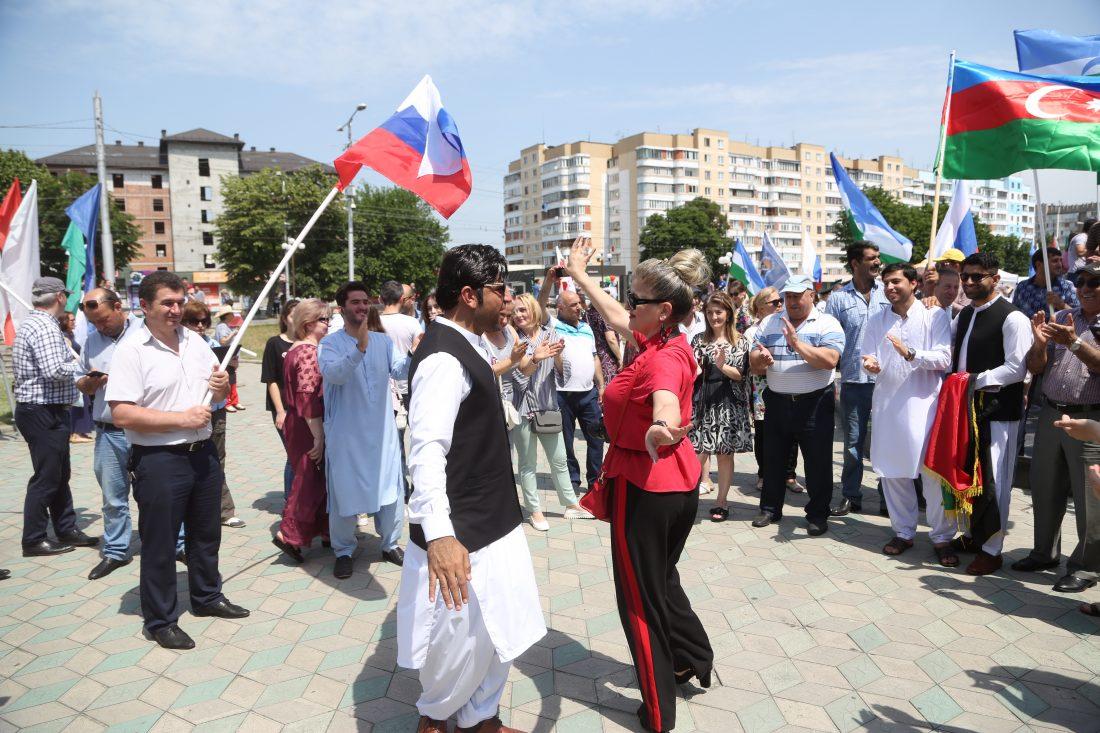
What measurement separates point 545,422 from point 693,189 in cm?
10210

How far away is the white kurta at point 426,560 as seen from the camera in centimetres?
247

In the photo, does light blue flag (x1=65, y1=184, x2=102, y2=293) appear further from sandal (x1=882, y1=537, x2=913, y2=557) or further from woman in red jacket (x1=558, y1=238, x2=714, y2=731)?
sandal (x1=882, y1=537, x2=913, y2=557)

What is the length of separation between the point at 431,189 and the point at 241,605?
10.3ft

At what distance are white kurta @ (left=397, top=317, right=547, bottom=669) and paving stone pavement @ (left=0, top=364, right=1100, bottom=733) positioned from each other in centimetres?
78

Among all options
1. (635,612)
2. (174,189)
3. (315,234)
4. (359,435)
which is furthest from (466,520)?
(174,189)

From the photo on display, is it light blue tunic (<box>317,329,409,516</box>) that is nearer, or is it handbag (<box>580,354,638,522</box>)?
handbag (<box>580,354,638,522</box>)

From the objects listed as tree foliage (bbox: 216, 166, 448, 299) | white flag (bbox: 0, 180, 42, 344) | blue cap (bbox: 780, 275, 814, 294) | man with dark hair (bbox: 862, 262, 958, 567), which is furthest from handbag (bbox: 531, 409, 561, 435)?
tree foliage (bbox: 216, 166, 448, 299)

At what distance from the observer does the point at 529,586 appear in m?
2.83

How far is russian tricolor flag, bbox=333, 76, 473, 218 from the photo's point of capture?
4844 millimetres

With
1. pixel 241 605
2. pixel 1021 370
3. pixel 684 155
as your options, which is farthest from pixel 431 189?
pixel 684 155

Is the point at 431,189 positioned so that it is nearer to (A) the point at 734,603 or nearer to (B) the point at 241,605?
(B) the point at 241,605

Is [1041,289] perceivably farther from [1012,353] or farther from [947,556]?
[947,556]

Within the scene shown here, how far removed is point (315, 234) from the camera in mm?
58875

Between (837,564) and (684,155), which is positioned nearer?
(837,564)
